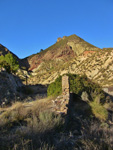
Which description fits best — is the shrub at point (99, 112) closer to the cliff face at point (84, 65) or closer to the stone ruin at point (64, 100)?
the stone ruin at point (64, 100)

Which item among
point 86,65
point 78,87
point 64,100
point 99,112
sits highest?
point 86,65

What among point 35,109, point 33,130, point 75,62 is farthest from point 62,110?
point 75,62

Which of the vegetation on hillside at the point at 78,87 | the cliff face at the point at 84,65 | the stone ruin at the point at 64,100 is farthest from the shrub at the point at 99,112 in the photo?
the cliff face at the point at 84,65

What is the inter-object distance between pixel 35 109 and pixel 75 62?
4114cm

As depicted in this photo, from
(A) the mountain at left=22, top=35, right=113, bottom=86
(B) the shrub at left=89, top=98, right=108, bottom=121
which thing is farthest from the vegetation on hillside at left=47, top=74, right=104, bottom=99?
(A) the mountain at left=22, top=35, right=113, bottom=86

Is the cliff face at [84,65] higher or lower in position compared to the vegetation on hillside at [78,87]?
higher

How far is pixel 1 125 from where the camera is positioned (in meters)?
3.75

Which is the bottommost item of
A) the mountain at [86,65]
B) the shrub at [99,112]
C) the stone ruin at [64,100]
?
the shrub at [99,112]

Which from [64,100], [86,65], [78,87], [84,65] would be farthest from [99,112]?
[84,65]

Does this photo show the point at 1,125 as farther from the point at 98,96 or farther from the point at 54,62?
the point at 54,62

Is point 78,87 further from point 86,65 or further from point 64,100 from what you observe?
point 86,65

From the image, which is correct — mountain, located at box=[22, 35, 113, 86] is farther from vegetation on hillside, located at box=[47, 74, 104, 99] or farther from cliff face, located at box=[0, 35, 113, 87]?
vegetation on hillside, located at box=[47, 74, 104, 99]

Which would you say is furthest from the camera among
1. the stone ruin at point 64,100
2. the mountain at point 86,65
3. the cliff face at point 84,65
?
the cliff face at point 84,65

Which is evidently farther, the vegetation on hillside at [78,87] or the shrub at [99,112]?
the vegetation on hillside at [78,87]
